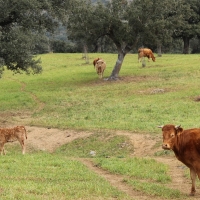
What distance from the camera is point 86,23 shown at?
37938 millimetres

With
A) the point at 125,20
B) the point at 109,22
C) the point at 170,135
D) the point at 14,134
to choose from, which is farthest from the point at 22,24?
the point at 170,135

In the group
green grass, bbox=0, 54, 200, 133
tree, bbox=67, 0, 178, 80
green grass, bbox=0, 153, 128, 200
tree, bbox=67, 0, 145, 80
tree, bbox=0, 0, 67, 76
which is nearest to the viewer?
green grass, bbox=0, 153, 128, 200

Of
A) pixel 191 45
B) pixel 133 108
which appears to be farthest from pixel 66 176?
pixel 191 45

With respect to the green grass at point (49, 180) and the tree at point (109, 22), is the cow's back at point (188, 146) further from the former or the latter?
the tree at point (109, 22)

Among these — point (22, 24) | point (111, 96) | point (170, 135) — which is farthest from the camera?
point (111, 96)

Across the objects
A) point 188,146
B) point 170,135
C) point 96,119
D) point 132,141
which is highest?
point 170,135

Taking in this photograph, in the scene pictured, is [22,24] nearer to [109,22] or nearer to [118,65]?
[109,22]

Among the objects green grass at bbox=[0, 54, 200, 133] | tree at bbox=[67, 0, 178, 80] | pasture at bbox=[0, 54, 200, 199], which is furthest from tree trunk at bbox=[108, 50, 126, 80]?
tree at bbox=[67, 0, 178, 80]

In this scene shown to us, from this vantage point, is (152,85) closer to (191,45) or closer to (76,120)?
(76,120)

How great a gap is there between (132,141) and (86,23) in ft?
66.7

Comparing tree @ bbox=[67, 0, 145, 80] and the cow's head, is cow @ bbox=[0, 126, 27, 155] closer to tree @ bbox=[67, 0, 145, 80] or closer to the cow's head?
the cow's head

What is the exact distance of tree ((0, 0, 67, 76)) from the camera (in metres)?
25.2

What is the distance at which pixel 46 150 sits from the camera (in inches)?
805

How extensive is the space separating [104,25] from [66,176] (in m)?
26.0
